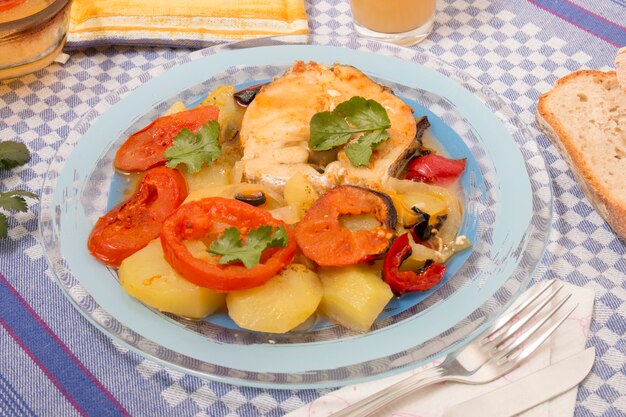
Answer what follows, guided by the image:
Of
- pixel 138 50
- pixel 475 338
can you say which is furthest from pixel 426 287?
pixel 138 50

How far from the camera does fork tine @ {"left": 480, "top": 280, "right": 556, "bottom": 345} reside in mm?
2332

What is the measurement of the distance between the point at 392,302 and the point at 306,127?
0.83 metres

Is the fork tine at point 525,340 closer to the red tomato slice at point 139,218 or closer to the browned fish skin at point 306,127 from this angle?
the browned fish skin at point 306,127

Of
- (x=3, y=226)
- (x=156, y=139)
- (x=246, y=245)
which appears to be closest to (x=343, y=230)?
(x=246, y=245)

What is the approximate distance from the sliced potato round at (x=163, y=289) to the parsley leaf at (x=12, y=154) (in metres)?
1.05

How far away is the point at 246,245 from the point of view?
7.28 ft

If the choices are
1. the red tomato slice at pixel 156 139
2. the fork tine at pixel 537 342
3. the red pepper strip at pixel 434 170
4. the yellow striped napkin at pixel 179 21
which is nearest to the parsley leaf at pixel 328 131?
the red pepper strip at pixel 434 170

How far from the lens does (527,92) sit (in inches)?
136

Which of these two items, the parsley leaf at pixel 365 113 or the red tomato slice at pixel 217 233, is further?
the parsley leaf at pixel 365 113

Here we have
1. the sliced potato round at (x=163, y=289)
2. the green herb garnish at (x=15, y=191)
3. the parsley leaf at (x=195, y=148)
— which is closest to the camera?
the sliced potato round at (x=163, y=289)

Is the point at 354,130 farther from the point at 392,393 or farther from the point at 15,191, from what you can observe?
the point at 15,191

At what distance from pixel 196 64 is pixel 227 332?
147 centimetres

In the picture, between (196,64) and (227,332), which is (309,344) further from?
(196,64)

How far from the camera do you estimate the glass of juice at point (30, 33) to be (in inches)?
128
